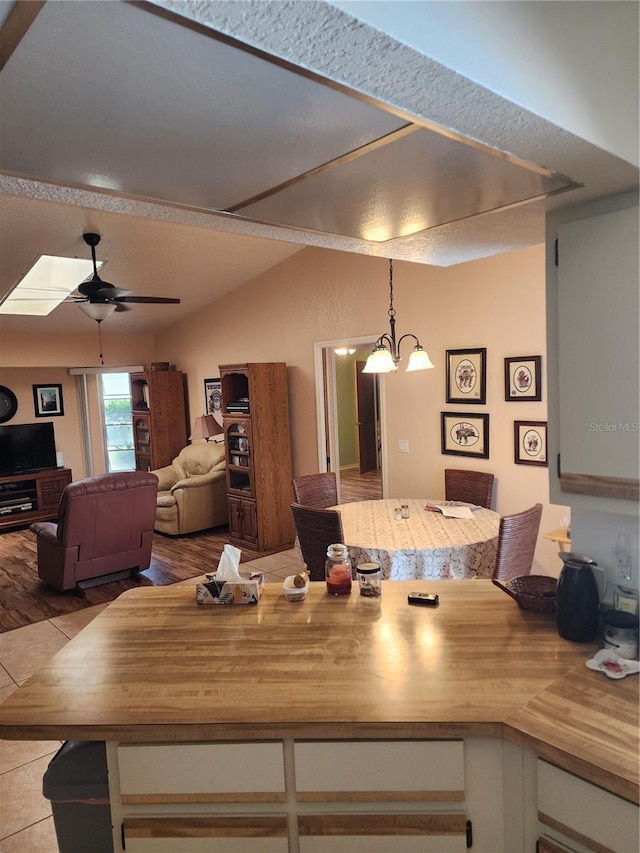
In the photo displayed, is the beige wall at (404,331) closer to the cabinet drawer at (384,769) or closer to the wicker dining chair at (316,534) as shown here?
the wicker dining chair at (316,534)

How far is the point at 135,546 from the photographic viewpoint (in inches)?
196

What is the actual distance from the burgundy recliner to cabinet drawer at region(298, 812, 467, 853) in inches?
145

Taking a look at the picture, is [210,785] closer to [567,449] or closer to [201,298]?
[567,449]

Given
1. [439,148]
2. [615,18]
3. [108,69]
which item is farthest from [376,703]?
[615,18]

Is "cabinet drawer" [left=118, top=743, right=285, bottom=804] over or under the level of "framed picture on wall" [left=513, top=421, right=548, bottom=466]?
under

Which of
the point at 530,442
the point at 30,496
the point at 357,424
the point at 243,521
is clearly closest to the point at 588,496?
the point at 530,442

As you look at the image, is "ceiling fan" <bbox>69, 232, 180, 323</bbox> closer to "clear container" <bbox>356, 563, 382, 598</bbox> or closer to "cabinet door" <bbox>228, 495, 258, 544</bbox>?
"cabinet door" <bbox>228, 495, 258, 544</bbox>

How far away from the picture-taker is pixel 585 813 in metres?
1.15

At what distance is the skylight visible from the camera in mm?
5188

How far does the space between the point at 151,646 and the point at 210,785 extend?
1.59ft

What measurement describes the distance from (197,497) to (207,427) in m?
0.99

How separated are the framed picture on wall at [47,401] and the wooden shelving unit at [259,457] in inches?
142

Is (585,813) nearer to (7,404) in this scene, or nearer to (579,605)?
(579,605)

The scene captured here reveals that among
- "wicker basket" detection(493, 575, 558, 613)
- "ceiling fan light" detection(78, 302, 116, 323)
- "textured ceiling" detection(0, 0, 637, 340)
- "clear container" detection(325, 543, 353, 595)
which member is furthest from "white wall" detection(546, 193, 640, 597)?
"ceiling fan light" detection(78, 302, 116, 323)
